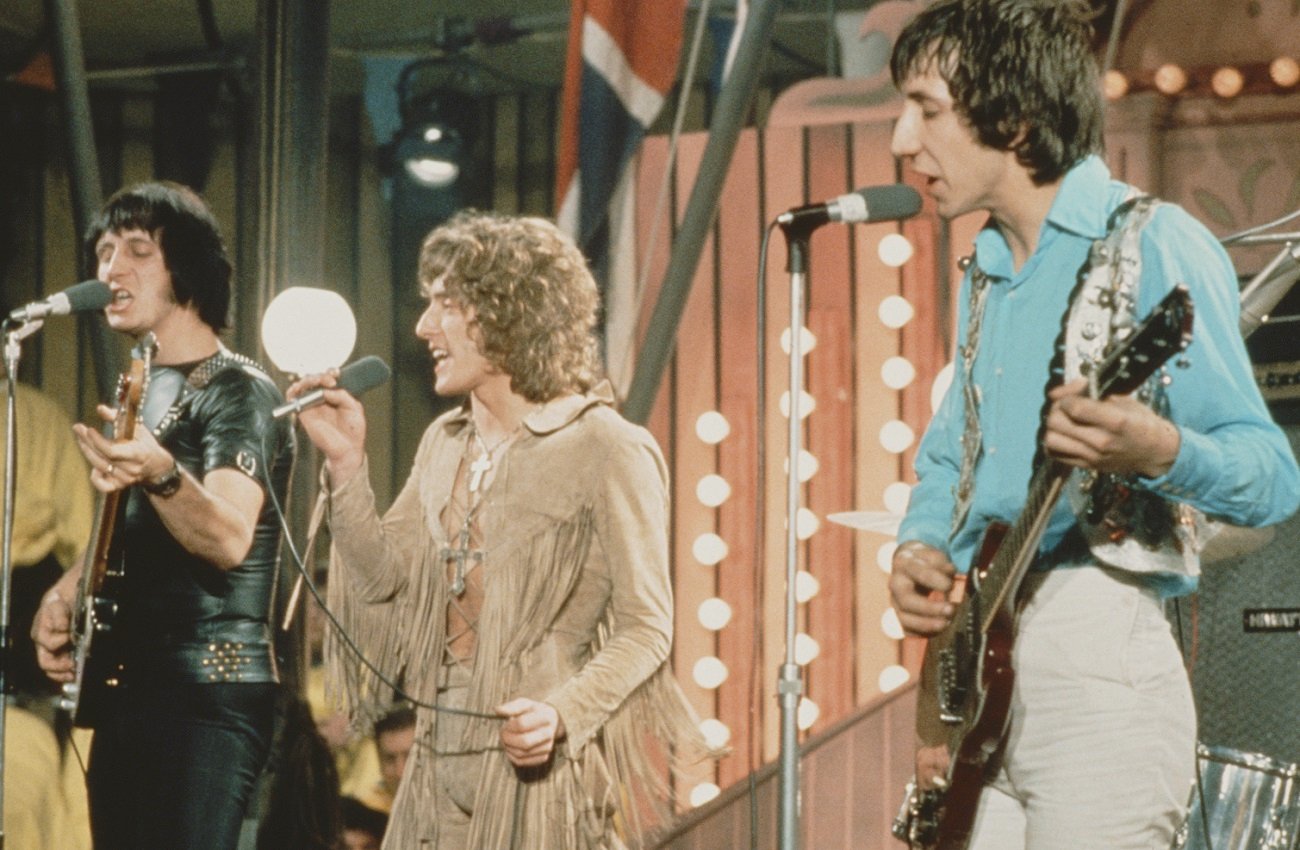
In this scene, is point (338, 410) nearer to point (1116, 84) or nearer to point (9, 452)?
point (9, 452)

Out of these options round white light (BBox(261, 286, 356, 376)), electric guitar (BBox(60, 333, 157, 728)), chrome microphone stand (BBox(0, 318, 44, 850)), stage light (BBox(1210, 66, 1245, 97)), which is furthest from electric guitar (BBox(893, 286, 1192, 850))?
stage light (BBox(1210, 66, 1245, 97))

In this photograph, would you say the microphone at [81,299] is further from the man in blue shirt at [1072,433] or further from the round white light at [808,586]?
the round white light at [808,586]

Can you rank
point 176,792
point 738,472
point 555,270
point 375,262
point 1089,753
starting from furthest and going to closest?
point 375,262 < point 738,472 < point 555,270 < point 176,792 < point 1089,753

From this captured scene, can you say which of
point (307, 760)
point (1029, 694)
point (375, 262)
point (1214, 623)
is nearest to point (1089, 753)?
point (1029, 694)

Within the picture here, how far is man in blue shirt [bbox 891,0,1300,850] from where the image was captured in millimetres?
2057

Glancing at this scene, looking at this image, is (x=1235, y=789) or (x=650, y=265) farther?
(x=650, y=265)

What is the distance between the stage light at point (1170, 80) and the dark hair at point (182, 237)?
2656 millimetres

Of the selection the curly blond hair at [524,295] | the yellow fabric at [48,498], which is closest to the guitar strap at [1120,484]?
the curly blond hair at [524,295]

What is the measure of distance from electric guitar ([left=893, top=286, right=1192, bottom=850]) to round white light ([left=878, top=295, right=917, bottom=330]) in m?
2.57

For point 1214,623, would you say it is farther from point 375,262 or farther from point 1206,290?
A: point 375,262

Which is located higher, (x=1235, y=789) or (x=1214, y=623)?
(x=1214, y=623)

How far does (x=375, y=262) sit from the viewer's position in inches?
301

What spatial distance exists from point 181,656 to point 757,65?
2.64 m

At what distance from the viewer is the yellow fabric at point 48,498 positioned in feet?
20.9
